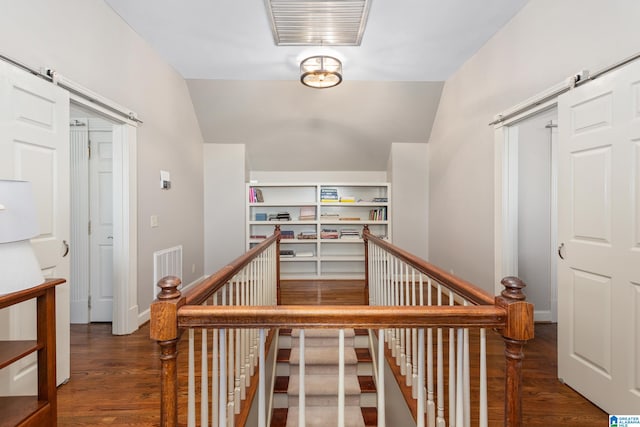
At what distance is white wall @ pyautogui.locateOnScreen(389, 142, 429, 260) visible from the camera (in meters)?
4.70

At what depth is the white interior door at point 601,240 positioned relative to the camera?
162cm

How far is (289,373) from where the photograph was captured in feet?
9.54

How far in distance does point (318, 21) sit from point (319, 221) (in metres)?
2.88

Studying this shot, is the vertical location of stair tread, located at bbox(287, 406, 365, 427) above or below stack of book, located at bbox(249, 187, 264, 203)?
below

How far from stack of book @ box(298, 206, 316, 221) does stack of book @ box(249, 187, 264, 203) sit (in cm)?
69

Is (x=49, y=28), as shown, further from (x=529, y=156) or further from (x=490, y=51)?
(x=529, y=156)

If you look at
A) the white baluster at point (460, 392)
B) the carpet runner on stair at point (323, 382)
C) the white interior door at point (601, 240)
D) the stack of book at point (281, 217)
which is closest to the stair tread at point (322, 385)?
the carpet runner on stair at point (323, 382)

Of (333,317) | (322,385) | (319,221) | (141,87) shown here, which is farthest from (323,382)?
(141,87)

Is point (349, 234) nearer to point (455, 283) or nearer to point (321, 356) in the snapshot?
point (321, 356)

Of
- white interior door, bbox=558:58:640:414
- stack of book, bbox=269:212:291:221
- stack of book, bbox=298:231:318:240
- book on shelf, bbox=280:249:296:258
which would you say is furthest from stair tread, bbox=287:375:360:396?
stack of book, bbox=269:212:291:221

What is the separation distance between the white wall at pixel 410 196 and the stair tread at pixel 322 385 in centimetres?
250

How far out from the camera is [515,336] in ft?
2.92

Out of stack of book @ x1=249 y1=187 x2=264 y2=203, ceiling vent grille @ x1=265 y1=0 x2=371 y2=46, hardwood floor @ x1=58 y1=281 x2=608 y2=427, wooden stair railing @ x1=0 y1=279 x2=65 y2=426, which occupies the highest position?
ceiling vent grille @ x1=265 y1=0 x2=371 y2=46

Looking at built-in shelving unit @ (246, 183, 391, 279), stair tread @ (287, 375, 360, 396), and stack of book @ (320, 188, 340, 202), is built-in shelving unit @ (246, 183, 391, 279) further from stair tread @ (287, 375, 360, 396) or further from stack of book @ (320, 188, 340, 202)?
stair tread @ (287, 375, 360, 396)
